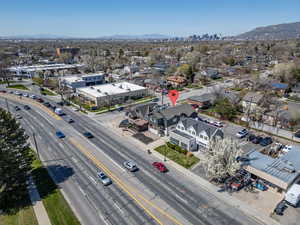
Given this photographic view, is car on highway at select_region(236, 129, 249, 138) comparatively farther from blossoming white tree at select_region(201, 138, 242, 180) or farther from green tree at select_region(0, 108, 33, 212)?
green tree at select_region(0, 108, 33, 212)

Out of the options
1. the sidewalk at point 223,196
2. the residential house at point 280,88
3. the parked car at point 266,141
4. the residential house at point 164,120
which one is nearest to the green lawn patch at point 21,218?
the sidewalk at point 223,196

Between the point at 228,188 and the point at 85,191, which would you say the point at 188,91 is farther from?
the point at 85,191

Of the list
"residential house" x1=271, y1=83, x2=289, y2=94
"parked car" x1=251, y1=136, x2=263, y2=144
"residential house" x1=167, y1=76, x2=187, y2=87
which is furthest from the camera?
"residential house" x1=167, y1=76, x2=187, y2=87

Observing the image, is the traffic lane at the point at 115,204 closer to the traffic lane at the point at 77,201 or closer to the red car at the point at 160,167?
the traffic lane at the point at 77,201

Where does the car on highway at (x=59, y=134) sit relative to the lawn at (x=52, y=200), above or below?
above

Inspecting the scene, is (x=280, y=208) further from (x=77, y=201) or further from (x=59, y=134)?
(x=59, y=134)

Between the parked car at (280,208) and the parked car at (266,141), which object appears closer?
the parked car at (280,208)

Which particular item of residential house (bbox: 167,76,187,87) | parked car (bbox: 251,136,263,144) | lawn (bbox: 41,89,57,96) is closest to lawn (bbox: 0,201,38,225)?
parked car (bbox: 251,136,263,144)

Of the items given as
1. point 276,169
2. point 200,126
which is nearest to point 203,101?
point 200,126
